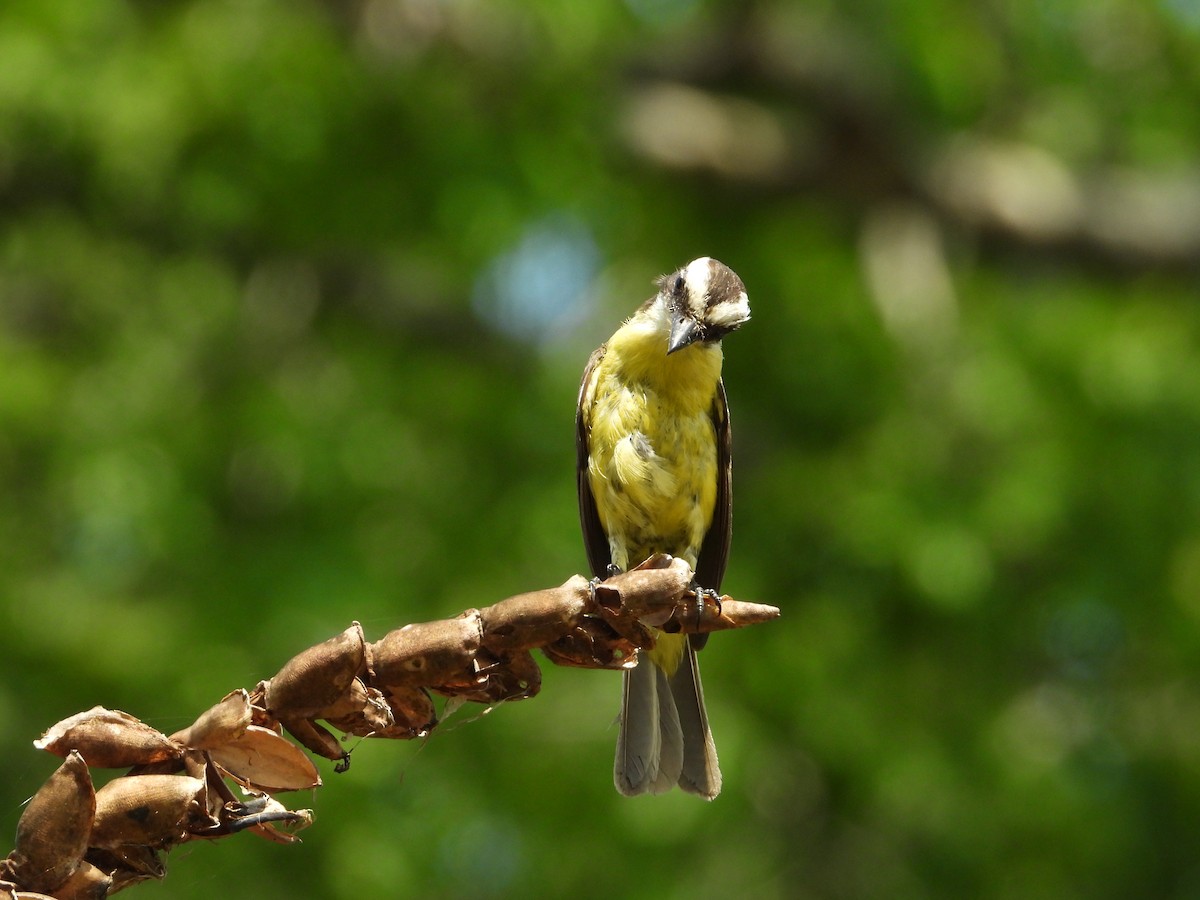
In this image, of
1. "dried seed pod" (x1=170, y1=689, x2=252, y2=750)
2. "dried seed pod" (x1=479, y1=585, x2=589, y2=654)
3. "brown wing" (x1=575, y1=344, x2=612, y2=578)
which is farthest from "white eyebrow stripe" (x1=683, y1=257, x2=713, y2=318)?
"dried seed pod" (x1=170, y1=689, x2=252, y2=750)

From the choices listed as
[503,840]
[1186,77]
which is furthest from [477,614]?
[1186,77]

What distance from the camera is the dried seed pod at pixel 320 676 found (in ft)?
4.40

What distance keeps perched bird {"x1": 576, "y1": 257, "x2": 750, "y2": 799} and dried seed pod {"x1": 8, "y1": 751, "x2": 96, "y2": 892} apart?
2.19 m

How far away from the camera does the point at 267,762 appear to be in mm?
1397

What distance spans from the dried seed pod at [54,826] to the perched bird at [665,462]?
7.19 feet

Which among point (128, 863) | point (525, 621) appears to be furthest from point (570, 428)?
point (128, 863)

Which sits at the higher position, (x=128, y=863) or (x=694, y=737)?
(x=694, y=737)

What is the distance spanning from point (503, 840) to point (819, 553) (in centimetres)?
194

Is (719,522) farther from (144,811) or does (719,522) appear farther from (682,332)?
(144,811)

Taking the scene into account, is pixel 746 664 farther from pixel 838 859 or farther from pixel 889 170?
pixel 889 170

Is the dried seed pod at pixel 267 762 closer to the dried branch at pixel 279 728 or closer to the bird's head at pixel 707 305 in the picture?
the dried branch at pixel 279 728

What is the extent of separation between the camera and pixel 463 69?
6.44 m

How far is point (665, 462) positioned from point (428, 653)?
2271mm

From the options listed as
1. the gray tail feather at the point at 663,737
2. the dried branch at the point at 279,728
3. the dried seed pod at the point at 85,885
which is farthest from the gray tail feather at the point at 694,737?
the dried seed pod at the point at 85,885
